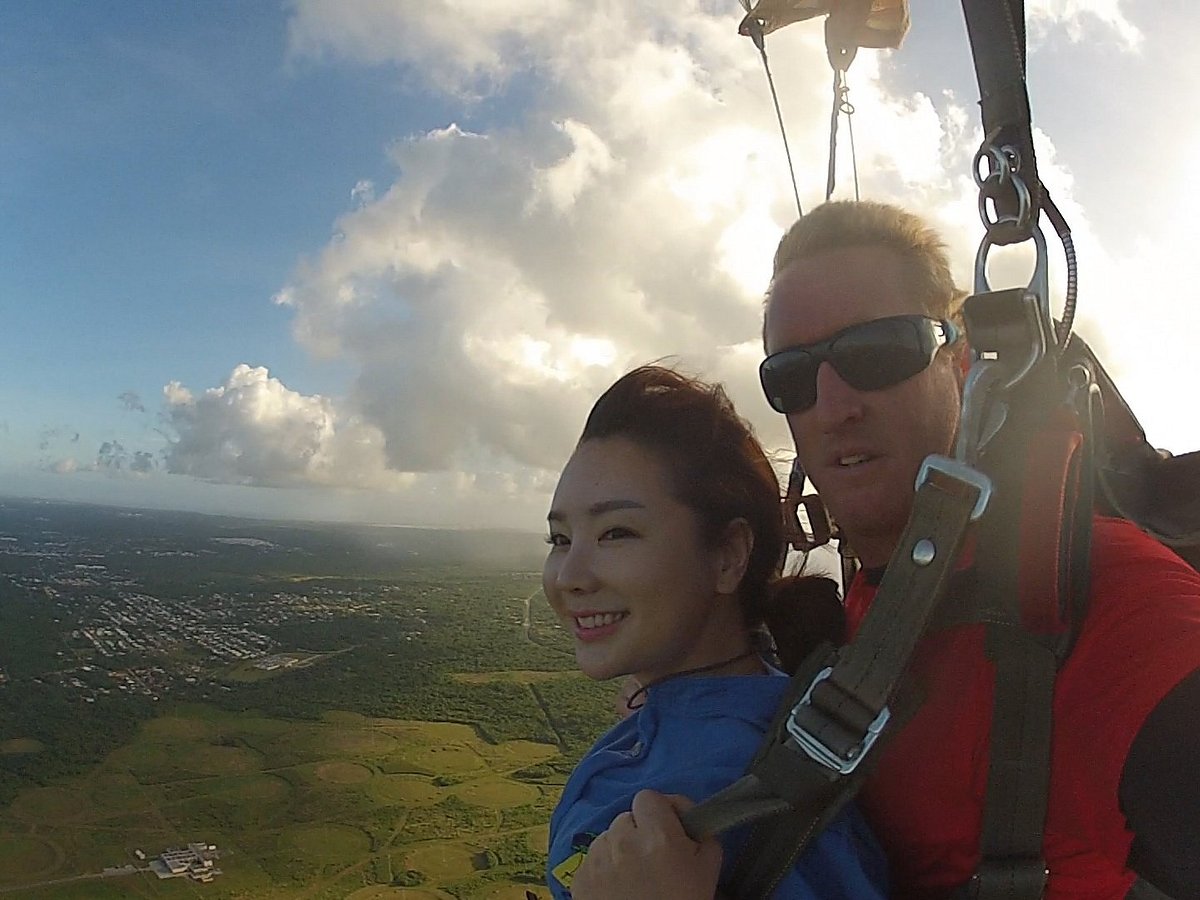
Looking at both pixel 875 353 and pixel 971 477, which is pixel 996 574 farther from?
pixel 875 353

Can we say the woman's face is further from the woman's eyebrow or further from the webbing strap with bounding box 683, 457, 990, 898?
the webbing strap with bounding box 683, 457, 990, 898

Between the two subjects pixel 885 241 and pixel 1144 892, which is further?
pixel 885 241

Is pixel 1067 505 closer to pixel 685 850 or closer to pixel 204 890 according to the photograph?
pixel 685 850

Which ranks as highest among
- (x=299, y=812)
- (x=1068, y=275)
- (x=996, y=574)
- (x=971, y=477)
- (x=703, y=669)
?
(x=1068, y=275)

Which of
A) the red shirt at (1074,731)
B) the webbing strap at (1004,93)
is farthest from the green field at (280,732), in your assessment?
the webbing strap at (1004,93)

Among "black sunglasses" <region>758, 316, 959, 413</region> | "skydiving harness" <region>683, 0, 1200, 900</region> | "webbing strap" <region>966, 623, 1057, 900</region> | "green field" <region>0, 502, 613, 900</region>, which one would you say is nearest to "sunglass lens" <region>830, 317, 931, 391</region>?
"black sunglasses" <region>758, 316, 959, 413</region>

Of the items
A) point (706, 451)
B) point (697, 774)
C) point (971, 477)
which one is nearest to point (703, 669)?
point (697, 774)
